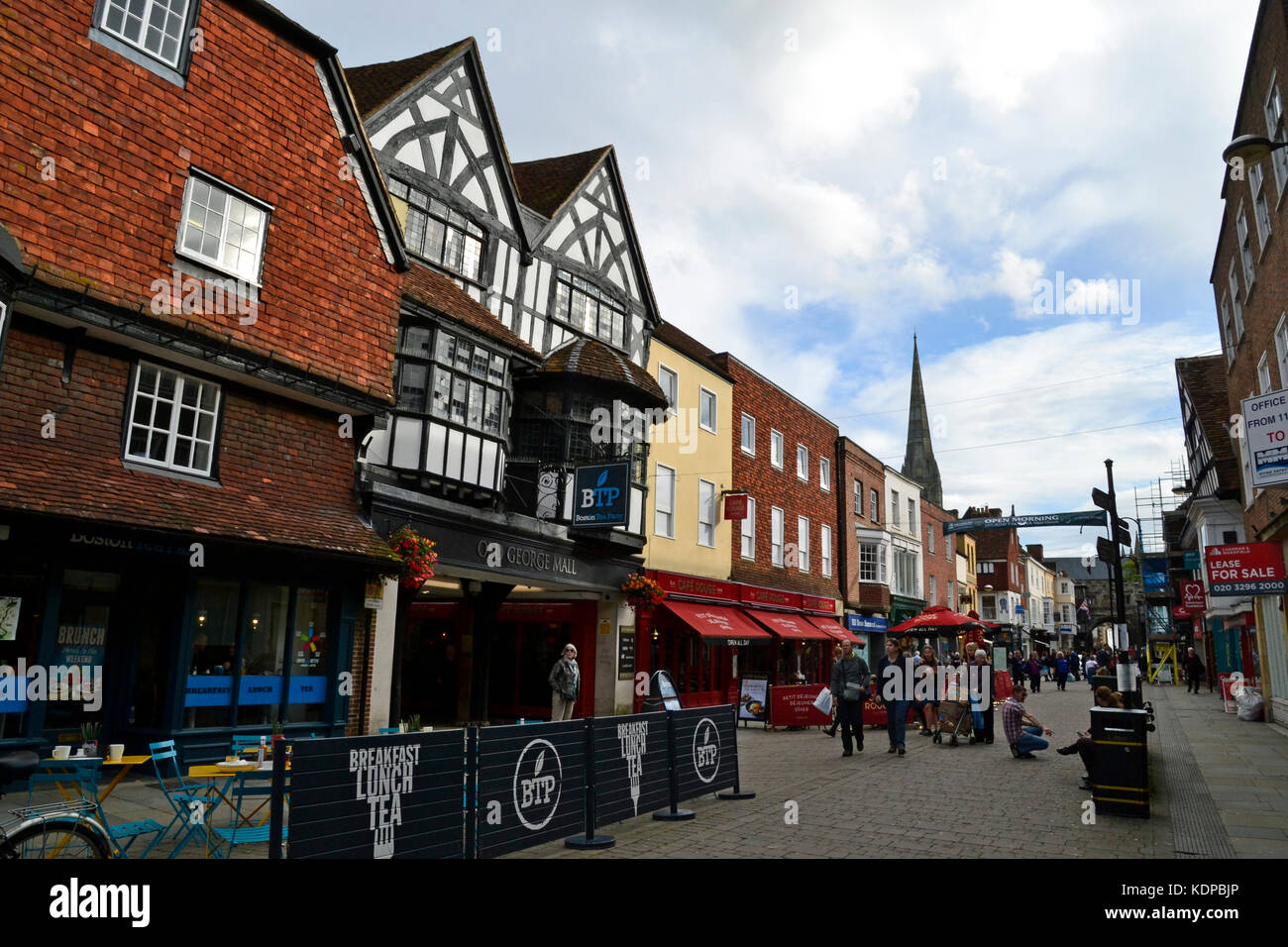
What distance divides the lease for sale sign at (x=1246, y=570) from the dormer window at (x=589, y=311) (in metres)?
13.6

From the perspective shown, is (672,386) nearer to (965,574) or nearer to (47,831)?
(47,831)

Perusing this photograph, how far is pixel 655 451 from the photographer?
2252cm

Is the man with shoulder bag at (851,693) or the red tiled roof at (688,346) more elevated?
the red tiled roof at (688,346)

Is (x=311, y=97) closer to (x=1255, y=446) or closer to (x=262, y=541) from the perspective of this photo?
(x=262, y=541)

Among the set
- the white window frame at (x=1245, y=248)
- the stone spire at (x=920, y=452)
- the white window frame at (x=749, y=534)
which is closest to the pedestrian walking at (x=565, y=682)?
the white window frame at (x=749, y=534)

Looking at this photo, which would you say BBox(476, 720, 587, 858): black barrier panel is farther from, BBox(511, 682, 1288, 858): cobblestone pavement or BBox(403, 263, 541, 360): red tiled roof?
BBox(403, 263, 541, 360): red tiled roof

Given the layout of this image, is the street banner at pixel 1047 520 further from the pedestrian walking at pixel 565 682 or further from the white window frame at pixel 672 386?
the pedestrian walking at pixel 565 682

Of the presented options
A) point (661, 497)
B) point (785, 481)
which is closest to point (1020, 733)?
point (661, 497)

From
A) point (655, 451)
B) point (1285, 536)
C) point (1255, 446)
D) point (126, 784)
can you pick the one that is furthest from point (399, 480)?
point (1285, 536)

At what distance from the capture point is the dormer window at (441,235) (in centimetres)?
1545

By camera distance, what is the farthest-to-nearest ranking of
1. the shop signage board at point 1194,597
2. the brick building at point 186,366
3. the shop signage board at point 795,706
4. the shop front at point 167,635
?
1. the shop signage board at point 1194,597
2. the shop signage board at point 795,706
3. the brick building at point 186,366
4. the shop front at point 167,635

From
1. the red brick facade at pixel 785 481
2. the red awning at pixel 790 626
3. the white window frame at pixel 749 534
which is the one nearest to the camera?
the red awning at pixel 790 626

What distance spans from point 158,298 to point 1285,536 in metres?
19.3

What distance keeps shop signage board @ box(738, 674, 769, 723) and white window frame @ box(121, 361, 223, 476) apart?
13.0 m
